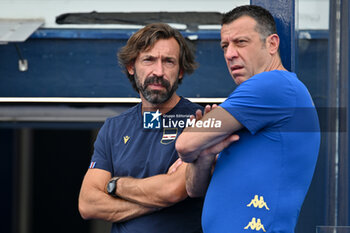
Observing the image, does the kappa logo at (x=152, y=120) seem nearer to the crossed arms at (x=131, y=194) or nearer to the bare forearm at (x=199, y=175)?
the crossed arms at (x=131, y=194)

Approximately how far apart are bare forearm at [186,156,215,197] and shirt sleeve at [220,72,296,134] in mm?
193

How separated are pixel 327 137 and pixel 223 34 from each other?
1.18 metres

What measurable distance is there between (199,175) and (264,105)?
36cm

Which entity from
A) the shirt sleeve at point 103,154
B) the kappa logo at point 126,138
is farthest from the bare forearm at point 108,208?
the kappa logo at point 126,138

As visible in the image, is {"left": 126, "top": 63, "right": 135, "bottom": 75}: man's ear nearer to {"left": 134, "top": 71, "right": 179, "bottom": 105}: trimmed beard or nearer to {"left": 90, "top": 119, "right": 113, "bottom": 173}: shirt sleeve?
{"left": 134, "top": 71, "right": 179, "bottom": 105}: trimmed beard

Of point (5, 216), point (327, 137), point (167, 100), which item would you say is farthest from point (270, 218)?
point (5, 216)

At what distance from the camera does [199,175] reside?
5.84ft

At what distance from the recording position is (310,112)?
64.5 inches

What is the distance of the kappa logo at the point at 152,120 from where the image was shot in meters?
2.22

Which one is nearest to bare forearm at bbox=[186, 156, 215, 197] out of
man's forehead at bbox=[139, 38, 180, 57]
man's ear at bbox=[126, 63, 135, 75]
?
man's forehead at bbox=[139, 38, 180, 57]

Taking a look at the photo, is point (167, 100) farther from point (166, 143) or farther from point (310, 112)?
point (310, 112)

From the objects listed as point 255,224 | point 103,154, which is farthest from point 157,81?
point 255,224

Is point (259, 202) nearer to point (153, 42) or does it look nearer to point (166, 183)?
point (166, 183)

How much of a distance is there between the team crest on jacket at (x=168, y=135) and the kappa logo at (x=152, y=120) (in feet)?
0.15
